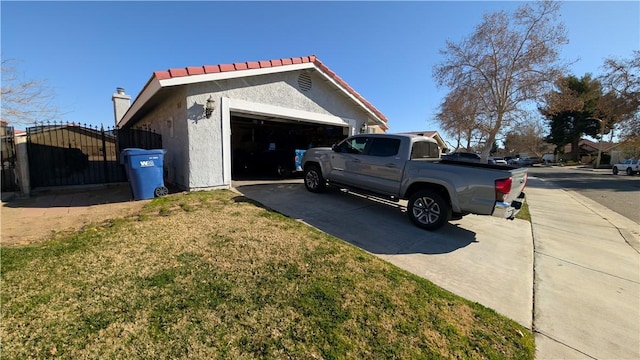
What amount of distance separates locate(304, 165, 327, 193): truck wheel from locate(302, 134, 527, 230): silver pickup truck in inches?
1.8

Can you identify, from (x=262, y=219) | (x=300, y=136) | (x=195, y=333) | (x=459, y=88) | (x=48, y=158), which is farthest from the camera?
(x=459, y=88)

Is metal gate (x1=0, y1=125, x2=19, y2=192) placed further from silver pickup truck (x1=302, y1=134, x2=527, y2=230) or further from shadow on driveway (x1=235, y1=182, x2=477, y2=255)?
silver pickup truck (x1=302, y1=134, x2=527, y2=230)

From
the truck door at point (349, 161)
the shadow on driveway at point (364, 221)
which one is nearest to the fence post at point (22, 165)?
the shadow on driveway at point (364, 221)

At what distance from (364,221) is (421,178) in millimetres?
1505

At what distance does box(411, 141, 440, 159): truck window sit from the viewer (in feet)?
19.9

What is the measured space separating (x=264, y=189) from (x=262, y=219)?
3364mm

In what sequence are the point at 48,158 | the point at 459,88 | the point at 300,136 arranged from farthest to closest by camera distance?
1. the point at 459,88
2. the point at 300,136
3. the point at 48,158

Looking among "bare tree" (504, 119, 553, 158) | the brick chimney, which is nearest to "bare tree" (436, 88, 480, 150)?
the brick chimney

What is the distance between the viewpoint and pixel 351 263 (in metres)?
3.73

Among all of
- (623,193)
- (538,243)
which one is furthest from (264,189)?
(623,193)

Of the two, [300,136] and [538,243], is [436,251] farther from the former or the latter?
[300,136]

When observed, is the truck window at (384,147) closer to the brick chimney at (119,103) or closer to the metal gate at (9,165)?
the metal gate at (9,165)

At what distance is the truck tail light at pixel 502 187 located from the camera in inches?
178

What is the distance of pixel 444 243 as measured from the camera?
193 inches
